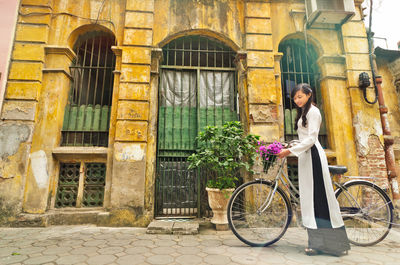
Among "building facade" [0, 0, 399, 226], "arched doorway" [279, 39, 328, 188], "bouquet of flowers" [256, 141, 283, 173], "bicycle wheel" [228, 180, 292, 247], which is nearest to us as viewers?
"bicycle wheel" [228, 180, 292, 247]

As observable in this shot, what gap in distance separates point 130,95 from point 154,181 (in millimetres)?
1838

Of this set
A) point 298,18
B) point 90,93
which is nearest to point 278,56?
point 298,18

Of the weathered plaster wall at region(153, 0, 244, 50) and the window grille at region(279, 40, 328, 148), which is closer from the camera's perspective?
the weathered plaster wall at region(153, 0, 244, 50)

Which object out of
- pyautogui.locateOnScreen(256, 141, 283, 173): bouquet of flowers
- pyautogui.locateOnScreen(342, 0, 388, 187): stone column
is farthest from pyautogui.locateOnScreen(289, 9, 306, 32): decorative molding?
pyautogui.locateOnScreen(256, 141, 283, 173): bouquet of flowers

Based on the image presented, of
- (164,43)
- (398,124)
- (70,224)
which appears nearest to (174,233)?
(70,224)

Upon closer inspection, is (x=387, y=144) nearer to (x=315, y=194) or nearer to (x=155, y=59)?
(x=315, y=194)

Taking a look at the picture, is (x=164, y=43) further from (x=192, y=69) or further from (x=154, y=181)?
(x=154, y=181)

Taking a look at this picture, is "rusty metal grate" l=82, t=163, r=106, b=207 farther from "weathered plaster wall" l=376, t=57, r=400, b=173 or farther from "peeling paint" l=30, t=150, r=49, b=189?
"weathered plaster wall" l=376, t=57, r=400, b=173

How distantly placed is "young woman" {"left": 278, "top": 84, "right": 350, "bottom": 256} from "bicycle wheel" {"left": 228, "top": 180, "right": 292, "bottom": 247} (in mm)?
277

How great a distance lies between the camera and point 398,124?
19.0 ft

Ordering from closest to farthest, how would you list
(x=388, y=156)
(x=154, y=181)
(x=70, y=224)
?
1. (x=70, y=224)
2. (x=154, y=181)
3. (x=388, y=156)

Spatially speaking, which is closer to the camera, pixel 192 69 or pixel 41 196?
pixel 41 196

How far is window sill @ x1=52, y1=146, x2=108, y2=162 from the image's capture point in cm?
435

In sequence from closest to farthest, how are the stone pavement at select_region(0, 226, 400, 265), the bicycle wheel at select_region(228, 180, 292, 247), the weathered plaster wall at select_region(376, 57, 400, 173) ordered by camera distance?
the stone pavement at select_region(0, 226, 400, 265)
the bicycle wheel at select_region(228, 180, 292, 247)
the weathered plaster wall at select_region(376, 57, 400, 173)
